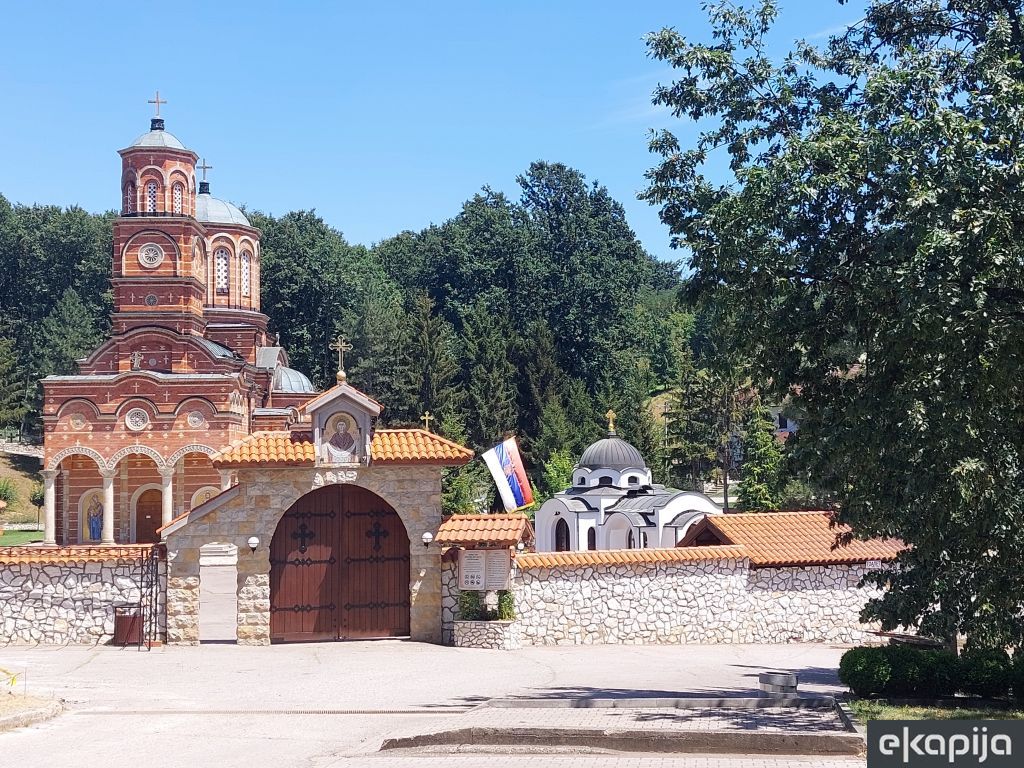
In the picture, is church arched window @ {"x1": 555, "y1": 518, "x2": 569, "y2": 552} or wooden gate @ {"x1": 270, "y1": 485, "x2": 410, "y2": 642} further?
church arched window @ {"x1": 555, "y1": 518, "x2": 569, "y2": 552}

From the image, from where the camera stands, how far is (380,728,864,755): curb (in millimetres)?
10508

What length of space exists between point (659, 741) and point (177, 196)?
38.3 metres

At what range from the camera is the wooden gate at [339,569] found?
20.5 m

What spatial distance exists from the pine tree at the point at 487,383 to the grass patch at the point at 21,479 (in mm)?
22764

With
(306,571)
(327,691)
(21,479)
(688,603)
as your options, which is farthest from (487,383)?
(327,691)

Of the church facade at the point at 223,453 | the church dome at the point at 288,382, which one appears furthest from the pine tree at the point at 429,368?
the church facade at the point at 223,453

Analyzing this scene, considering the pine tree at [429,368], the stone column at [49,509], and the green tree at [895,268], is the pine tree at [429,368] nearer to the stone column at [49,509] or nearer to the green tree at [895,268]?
the stone column at [49,509]

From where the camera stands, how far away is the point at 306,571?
20547 mm

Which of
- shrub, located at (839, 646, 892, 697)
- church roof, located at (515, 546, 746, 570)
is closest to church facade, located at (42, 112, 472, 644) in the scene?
church roof, located at (515, 546, 746, 570)

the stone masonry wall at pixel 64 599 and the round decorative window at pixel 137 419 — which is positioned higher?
the round decorative window at pixel 137 419

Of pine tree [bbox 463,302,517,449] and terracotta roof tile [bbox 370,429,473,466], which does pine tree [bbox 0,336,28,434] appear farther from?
terracotta roof tile [bbox 370,429,473,466]

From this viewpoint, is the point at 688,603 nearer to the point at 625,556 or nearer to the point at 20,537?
the point at 625,556

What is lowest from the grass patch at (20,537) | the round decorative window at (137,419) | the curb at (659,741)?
the curb at (659,741)

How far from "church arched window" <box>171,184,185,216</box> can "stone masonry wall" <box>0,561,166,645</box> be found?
26932 millimetres
